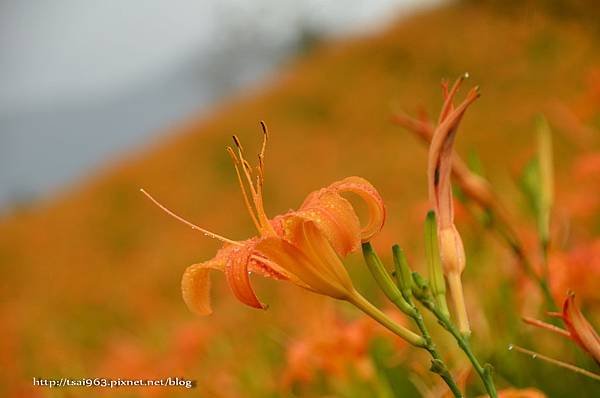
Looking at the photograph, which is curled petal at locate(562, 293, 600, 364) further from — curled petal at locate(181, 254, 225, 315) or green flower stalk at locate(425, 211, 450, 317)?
curled petal at locate(181, 254, 225, 315)

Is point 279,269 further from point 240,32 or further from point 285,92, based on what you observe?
point 240,32

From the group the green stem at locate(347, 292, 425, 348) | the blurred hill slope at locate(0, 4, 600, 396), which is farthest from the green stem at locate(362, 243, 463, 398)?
the blurred hill slope at locate(0, 4, 600, 396)

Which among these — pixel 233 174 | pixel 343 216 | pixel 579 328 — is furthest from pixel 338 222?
pixel 233 174

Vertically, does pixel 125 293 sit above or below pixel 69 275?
below

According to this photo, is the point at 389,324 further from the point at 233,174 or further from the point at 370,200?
the point at 233,174

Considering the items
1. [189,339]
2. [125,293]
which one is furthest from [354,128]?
[189,339]

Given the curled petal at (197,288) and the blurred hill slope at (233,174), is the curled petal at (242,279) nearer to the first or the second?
the curled petal at (197,288)
